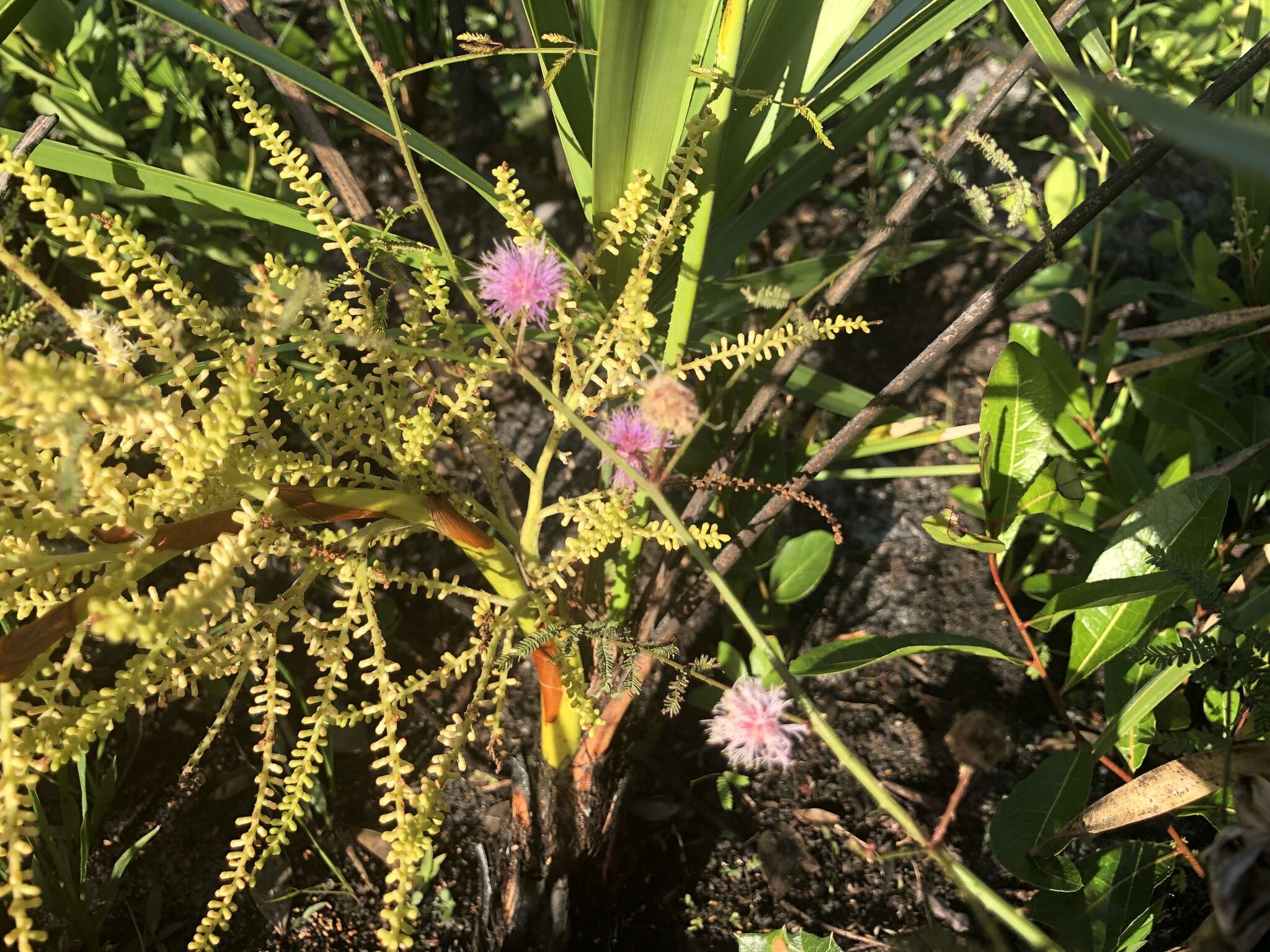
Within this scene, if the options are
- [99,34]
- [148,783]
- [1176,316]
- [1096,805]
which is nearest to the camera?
[1096,805]

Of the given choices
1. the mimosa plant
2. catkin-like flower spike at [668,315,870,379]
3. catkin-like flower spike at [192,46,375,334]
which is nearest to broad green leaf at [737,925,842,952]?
the mimosa plant

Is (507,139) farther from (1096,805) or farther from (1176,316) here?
(1096,805)

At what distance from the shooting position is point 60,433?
355 millimetres

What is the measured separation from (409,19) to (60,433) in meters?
1.51

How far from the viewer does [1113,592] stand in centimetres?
70

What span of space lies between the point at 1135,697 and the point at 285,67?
95cm

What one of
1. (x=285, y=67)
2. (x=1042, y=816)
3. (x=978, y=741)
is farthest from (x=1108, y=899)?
(x=285, y=67)

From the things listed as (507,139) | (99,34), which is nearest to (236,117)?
(99,34)

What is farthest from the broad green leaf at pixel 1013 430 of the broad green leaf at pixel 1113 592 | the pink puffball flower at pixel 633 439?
the pink puffball flower at pixel 633 439

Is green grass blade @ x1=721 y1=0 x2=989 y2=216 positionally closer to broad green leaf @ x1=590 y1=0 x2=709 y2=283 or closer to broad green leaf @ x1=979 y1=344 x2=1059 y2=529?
broad green leaf @ x1=590 y1=0 x2=709 y2=283

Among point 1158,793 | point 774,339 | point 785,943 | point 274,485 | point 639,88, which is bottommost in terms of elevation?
point 785,943

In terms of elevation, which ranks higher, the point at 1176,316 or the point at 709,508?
the point at 1176,316

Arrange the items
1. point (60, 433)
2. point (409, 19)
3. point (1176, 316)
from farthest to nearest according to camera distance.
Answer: point (409, 19)
point (1176, 316)
point (60, 433)

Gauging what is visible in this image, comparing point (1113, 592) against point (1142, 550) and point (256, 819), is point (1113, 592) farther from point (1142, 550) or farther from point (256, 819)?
point (256, 819)
